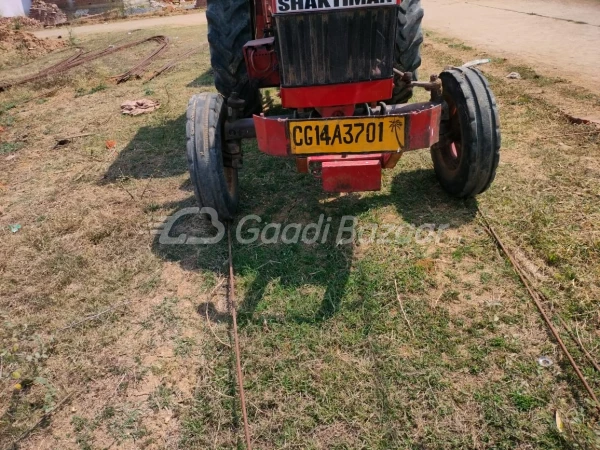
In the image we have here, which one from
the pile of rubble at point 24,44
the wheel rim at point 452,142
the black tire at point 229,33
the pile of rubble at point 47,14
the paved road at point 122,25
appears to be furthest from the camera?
the pile of rubble at point 47,14

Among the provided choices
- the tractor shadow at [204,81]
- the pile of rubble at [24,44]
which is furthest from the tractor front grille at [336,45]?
the pile of rubble at [24,44]

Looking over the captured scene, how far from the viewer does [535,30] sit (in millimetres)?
9703

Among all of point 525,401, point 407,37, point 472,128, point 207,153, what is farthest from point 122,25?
point 525,401

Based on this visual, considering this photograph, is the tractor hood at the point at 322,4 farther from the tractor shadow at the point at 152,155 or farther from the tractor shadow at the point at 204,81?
the tractor shadow at the point at 204,81

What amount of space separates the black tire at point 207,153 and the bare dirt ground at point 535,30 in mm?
5163

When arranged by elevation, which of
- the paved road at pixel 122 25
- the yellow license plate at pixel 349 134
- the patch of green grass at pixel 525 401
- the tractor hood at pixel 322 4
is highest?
the tractor hood at pixel 322 4

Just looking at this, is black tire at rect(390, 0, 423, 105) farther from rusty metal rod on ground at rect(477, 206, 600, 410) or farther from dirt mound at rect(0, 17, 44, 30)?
dirt mound at rect(0, 17, 44, 30)

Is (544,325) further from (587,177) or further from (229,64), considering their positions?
(229,64)

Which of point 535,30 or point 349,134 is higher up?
point 535,30

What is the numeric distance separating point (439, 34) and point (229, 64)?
729 cm

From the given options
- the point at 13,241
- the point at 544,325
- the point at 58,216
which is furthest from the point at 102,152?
the point at 544,325

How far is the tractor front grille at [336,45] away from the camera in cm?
280
